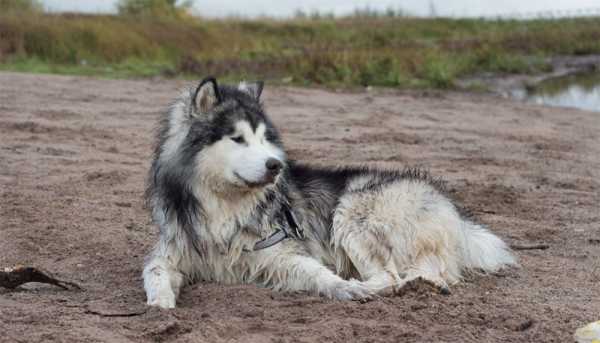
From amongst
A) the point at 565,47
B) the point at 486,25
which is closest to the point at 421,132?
the point at 565,47

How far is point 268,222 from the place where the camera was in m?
5.07

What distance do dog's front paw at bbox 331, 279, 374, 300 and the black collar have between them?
1.80ft

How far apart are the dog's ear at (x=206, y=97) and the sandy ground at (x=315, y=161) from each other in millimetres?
1069

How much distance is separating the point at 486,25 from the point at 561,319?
127 feet

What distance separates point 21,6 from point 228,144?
23.5 m

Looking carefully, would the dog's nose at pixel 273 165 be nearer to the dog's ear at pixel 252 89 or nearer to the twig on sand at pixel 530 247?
the dog's ear at pixel 252 89

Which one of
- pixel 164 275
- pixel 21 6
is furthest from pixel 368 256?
pixel 21 6

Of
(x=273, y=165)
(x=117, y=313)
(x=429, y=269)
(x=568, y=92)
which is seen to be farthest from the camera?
(x=568, y=92)

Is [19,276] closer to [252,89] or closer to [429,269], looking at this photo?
[252,89]

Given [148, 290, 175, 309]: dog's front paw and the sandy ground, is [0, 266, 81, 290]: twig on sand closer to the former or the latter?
the sandy ground

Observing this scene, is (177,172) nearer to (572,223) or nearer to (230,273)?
(230,273)

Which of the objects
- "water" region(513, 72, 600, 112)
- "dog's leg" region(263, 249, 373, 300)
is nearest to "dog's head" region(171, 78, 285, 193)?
"dog's leg" region(263, 249, 373, 300)

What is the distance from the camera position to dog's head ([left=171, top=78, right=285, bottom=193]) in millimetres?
4664

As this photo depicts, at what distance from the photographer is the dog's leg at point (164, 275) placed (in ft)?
14.8
